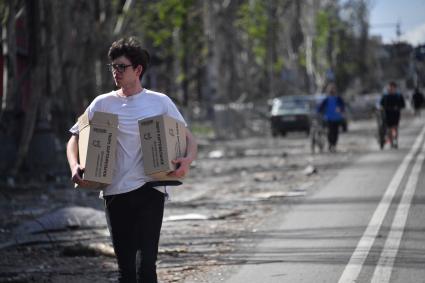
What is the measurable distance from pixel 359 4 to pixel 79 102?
78895 mm

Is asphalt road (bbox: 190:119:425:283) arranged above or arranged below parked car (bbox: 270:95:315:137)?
above

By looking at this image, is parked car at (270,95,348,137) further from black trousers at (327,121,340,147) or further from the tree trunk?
the tree trunk

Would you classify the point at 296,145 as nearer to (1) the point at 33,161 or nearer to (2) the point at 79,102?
(2) the point at 79,102

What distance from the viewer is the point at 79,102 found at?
30.0m

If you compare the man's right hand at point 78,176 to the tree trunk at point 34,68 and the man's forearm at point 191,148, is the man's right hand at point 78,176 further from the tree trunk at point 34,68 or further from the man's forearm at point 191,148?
the tree trunk at point 34,68

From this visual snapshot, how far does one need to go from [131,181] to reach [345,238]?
5.49 metres

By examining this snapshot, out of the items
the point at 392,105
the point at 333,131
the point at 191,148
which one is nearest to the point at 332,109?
the point at 333,131

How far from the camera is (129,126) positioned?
6562mm

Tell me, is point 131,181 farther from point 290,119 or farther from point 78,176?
point 290,119

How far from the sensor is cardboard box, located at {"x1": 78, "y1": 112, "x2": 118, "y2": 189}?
251 inches

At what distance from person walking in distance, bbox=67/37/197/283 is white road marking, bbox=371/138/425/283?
2816mm

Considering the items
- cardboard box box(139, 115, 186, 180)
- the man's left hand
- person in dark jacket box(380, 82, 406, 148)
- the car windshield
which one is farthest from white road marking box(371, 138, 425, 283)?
the car windshield

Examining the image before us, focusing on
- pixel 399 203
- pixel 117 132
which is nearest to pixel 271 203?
pixel 399 203

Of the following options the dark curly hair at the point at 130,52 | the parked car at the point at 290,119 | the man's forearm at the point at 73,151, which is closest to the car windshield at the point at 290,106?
the parked car at the point at 290,119
